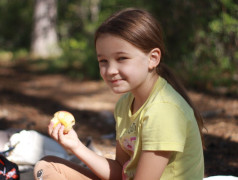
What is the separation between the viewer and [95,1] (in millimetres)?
12883

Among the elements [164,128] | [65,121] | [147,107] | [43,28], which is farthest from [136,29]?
[43,28]

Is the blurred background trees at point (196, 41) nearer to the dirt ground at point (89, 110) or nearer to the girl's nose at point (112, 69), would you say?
the dirt ground at point (89, 110)

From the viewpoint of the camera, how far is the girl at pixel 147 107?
1.74 meters

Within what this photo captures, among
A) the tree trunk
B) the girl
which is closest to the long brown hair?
the girl

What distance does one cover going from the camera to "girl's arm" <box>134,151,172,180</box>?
1.75 m

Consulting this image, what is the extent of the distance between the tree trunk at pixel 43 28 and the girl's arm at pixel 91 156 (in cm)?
880

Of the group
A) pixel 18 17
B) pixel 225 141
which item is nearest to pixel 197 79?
pixel 225 141

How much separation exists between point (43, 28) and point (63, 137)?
9.57 metres

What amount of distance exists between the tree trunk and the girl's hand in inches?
353

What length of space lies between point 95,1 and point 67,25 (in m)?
1.61

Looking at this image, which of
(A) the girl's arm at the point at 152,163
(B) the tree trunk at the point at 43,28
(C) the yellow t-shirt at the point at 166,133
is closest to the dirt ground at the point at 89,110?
(C) the yellow t-shirt at the point at 166,133

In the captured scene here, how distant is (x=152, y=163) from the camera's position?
5.76 feet

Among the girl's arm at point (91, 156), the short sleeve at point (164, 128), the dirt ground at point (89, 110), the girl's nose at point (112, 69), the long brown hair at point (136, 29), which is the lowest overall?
the dirt ground at point (89, 110)

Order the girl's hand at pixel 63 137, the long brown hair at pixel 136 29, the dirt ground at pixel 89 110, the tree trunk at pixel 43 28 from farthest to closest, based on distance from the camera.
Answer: the tree trunk at pixel 43 28 < the dirt ground at pixel 89 110 < the girl's hand at pixel 63 137 < the long brown hair at pixel 136 29
